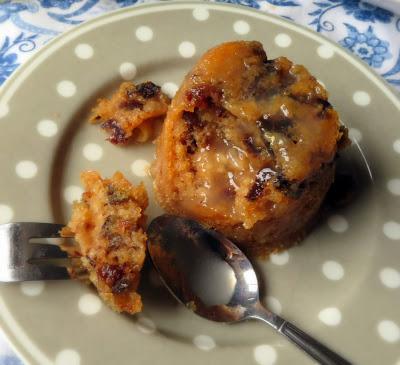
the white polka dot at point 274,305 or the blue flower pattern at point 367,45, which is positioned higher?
the blue flower pattern at point 367,45

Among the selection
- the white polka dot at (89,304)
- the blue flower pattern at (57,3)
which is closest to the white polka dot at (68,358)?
the white polka dot at (89,304)

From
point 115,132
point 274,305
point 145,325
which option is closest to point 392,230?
point 274,305

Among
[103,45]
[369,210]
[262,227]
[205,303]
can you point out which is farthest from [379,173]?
[103,45]

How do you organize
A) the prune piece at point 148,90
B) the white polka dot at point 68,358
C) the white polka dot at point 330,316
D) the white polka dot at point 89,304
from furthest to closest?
1. the prune piece at point 148,90
2. the white polka dot at point 330,316
3. the white polka dot at point 89,304
4. the white polka dot at point 68,358

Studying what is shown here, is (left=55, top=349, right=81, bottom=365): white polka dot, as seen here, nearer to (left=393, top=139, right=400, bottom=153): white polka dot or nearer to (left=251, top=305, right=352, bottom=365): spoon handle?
(left=251, top=305, right=352, bottom=365): spoon handle

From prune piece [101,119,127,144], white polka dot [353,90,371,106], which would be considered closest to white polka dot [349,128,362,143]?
white polka dot [353,90,371,106]

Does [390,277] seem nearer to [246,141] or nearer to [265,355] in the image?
[265,355]

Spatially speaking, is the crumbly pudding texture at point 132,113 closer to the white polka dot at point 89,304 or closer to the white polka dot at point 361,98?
the white polka dot at point 89,304
